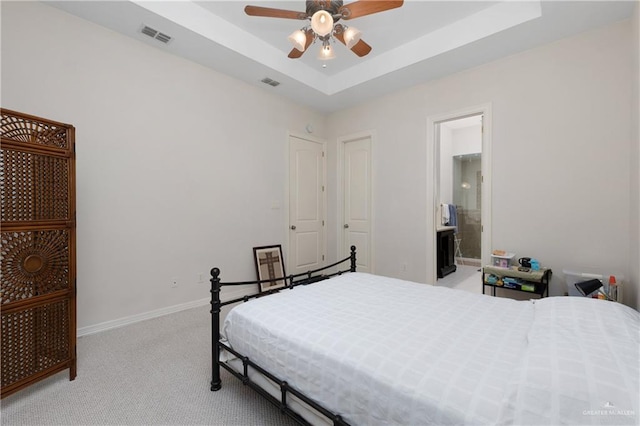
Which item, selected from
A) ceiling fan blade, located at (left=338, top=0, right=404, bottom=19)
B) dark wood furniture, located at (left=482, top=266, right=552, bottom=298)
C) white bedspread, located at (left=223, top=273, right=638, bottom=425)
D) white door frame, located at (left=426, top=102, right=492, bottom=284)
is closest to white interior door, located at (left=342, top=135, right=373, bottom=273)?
white door frame, located at (left=426, top=102, right=492, bottom=284)

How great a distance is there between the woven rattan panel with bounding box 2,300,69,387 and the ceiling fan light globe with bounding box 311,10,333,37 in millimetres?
2681

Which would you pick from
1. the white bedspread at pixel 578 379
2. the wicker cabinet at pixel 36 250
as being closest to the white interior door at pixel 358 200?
the white bedspread at pixel 578 379

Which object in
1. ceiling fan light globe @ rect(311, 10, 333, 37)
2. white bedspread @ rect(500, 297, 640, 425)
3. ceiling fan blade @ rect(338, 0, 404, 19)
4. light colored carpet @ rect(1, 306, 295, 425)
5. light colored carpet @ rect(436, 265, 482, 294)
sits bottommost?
light colored carpet @ rect(1, 306, 295, 425)

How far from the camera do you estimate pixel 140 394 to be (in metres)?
1.86

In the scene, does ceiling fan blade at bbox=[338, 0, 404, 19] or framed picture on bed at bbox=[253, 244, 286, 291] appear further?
framed picture on bed at bbox=[253, 244, 286, 291]

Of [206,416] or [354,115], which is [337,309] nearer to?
[206,416]

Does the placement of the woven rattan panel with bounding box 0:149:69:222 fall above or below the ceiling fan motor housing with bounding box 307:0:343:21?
below

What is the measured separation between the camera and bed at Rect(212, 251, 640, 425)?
35.4 inches

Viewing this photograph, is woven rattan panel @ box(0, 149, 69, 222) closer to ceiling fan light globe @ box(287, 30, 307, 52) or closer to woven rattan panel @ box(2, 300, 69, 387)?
woven rattan panel @ box(2, 300, 69, 387)

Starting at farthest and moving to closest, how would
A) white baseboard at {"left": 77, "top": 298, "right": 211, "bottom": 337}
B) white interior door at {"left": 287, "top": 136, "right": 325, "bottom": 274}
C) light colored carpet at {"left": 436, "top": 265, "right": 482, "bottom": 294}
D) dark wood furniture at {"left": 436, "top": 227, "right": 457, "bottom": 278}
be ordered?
dark wood furniture at {"left": 436, "top": 227, "right": 457, "bottom": 278}
white interior door at {"left": 287, "top": 136, "right": 325, "bottom": 274}
light colored carpet at {"left": 436, "top": 265, "right": 482, "bottom": 294}
white baseboard at {"left": 77, "top": 298, "right": 211, "bottom": 337}

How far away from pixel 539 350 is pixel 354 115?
13.8 ft

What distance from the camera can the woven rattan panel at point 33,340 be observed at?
1.72 m

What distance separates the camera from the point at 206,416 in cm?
165

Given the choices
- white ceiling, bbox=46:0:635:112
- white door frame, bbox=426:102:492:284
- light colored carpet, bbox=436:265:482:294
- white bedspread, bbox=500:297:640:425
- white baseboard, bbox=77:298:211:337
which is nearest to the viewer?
white bedspread, bbox=500:297:640:425
